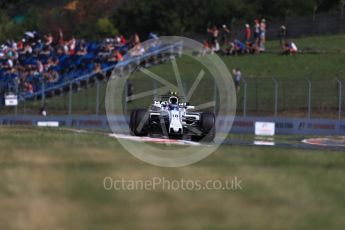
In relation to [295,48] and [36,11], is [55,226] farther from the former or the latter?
[36,11]

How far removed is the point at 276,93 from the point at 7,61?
2365cm

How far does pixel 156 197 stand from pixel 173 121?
12241mm

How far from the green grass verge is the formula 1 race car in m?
10.1

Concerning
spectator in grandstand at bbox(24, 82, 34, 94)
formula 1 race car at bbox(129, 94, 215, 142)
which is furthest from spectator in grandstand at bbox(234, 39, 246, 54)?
formula 1 race car at bbox(129, 94, 215, 142)

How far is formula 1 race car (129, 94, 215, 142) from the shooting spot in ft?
62.2

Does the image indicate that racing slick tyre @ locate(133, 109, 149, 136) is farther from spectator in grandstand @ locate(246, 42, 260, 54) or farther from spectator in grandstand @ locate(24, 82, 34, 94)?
spectator in grandstand @ locate(246, 42, 260, 54)

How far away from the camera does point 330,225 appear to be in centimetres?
632

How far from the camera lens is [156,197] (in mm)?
6711

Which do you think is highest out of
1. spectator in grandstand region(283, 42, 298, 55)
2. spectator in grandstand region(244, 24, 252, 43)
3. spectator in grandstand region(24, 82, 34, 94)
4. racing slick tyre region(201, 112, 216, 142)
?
spectator in grandstand region(244, 24, 252, 43)

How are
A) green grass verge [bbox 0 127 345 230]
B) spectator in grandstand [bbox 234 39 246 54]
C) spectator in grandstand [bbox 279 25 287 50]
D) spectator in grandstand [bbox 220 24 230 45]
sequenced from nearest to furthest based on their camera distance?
green grass verge [bbox 0 127 345 230], spectator in grandstand [bbox 234 39 246 54], spectator in grandstand [bbox 279 25 287 50], spectator in grandstand [bbox 220 24 230 45]

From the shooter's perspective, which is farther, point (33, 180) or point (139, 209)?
point (33, 180)

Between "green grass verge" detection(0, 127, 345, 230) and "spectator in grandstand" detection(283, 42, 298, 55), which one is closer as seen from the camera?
"green grass verge" detection(0, 127, 345, 230)

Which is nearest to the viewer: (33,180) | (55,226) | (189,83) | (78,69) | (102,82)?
(55,226)

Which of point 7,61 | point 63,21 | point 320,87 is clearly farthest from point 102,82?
point 63,21
